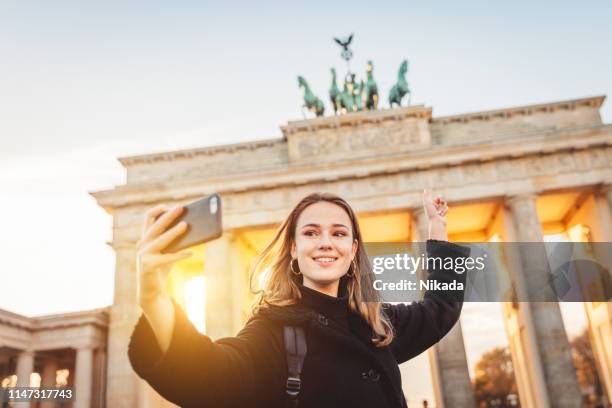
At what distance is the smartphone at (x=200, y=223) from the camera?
2051 millimetres

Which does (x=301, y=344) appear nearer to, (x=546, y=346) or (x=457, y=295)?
(x=457, y=295)

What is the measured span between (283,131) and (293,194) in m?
4.53

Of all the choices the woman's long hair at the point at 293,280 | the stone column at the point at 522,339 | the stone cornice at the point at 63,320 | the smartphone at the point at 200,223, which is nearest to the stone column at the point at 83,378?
the stone cornice at the point at 63,320

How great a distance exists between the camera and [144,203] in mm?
33719

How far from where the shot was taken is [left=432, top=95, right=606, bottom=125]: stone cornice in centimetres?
3294

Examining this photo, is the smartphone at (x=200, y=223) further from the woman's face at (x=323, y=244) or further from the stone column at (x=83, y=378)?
the stone column at (x=83, y=378)

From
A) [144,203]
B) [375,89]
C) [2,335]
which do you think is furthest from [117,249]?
[375,89]

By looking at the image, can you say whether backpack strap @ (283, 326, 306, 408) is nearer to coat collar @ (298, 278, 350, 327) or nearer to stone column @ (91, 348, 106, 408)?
coat collar @ (298, 278, 350, 327)

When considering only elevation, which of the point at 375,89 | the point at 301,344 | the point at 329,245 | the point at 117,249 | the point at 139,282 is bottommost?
the point at 301,344

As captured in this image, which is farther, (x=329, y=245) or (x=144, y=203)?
(x=144, y=203)

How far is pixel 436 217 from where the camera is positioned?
4.16m

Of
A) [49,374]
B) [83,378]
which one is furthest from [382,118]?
[49,374]

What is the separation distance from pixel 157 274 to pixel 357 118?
106 ft

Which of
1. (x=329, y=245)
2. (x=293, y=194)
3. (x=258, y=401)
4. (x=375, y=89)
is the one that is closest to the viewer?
(x=258, y=401)
